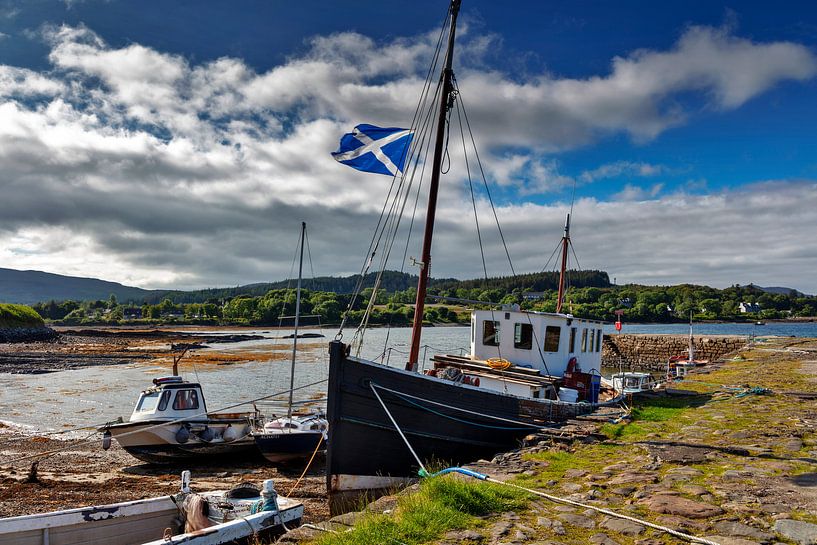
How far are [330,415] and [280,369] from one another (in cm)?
4114

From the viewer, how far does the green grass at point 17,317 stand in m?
83.4

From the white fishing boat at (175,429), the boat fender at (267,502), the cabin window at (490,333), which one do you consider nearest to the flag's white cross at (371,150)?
the cabin window at (490,333)

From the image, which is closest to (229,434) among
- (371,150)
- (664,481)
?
(371,150)

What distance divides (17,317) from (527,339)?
93.0 meters

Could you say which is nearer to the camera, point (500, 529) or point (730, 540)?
point (730, 540)

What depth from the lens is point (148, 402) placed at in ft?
57.0

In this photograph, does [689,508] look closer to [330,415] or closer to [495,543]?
[495,543]

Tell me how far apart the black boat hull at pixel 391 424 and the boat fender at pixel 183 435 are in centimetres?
680

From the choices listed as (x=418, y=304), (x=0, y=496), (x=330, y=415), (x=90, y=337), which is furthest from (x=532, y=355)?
(x=90, y=337)

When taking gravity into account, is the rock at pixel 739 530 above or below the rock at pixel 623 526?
above

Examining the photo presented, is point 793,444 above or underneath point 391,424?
above

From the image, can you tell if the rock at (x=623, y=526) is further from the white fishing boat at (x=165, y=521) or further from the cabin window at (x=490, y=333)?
the cabin window at (x=490, y=333)

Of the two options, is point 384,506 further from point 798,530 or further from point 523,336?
point 523,336

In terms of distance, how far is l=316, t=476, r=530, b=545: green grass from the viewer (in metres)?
6.30
